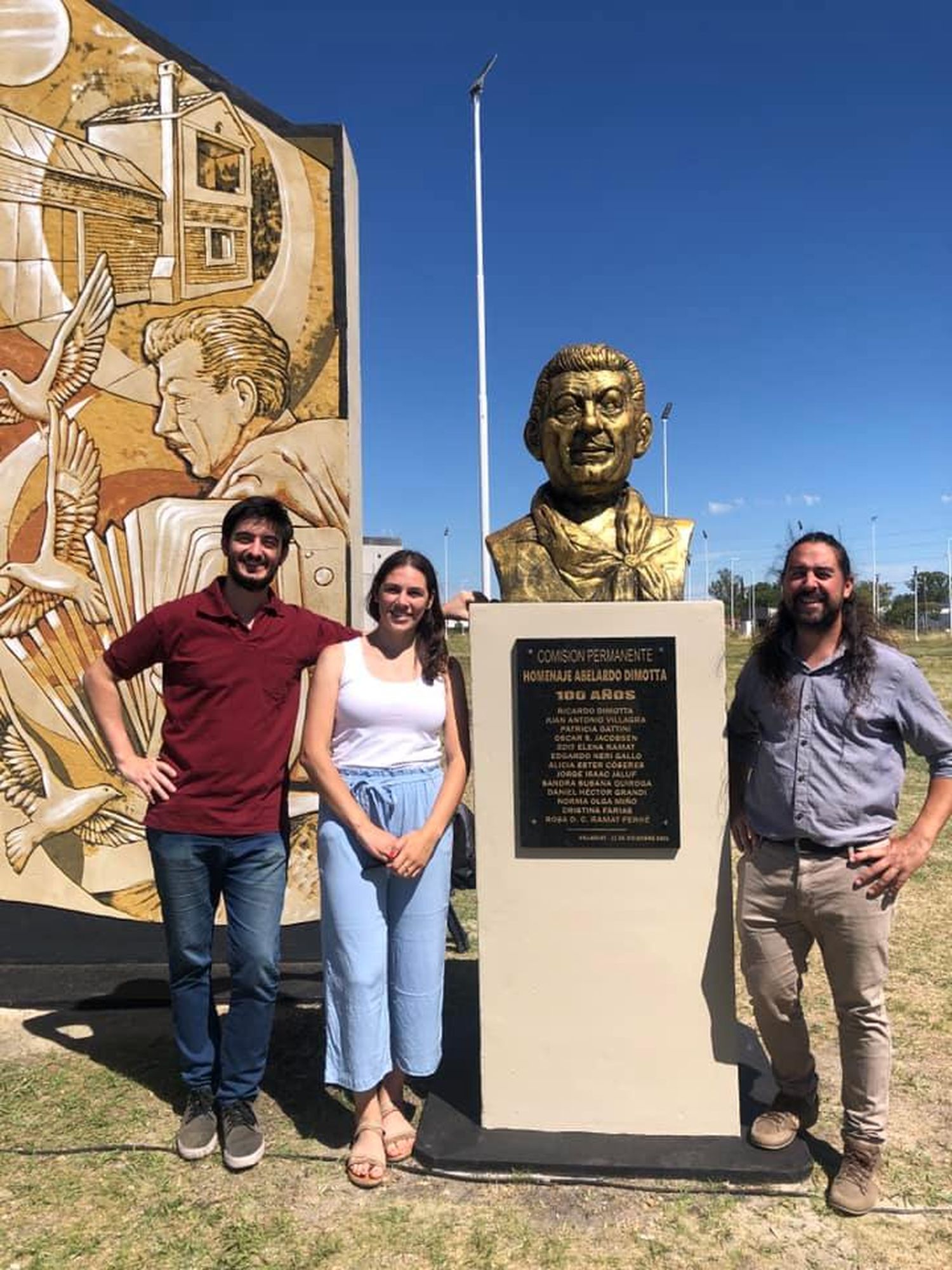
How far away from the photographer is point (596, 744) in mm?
2945

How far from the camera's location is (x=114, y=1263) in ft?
7.96

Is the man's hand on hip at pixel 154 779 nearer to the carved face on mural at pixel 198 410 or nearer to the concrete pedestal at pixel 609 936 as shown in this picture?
the concrete pedestal at pixel 609 936

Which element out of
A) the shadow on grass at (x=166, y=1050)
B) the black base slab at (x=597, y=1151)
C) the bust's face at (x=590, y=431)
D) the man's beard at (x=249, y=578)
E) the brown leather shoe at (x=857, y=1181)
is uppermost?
the bust's face at (x=590, y=431)

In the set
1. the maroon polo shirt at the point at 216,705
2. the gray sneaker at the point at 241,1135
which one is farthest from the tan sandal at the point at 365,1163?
the maroon polo shirt at the point at 216,705

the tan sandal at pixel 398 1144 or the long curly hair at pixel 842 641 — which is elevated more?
the long curly hair at pixel 842 641

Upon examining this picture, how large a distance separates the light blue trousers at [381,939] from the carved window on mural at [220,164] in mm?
3278

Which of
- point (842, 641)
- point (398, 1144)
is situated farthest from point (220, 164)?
point (398, 1144)

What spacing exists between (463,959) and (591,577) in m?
2.54

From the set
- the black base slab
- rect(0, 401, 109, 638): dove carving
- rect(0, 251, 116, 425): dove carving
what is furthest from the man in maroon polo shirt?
rect(0, 251, 116, 425): dove carving

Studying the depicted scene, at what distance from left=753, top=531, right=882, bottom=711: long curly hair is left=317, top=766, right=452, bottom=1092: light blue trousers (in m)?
1.09

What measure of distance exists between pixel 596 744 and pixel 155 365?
9.95 ft

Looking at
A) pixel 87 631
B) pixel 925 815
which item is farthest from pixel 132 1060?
pixel 925 815

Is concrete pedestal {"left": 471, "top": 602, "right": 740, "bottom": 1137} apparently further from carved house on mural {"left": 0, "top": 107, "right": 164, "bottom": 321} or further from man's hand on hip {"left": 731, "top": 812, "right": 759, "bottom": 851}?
carved house on mural {"left": 0, "top": 107, "right": 164, "bottom": 321}

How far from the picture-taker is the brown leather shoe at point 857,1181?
101 inches
